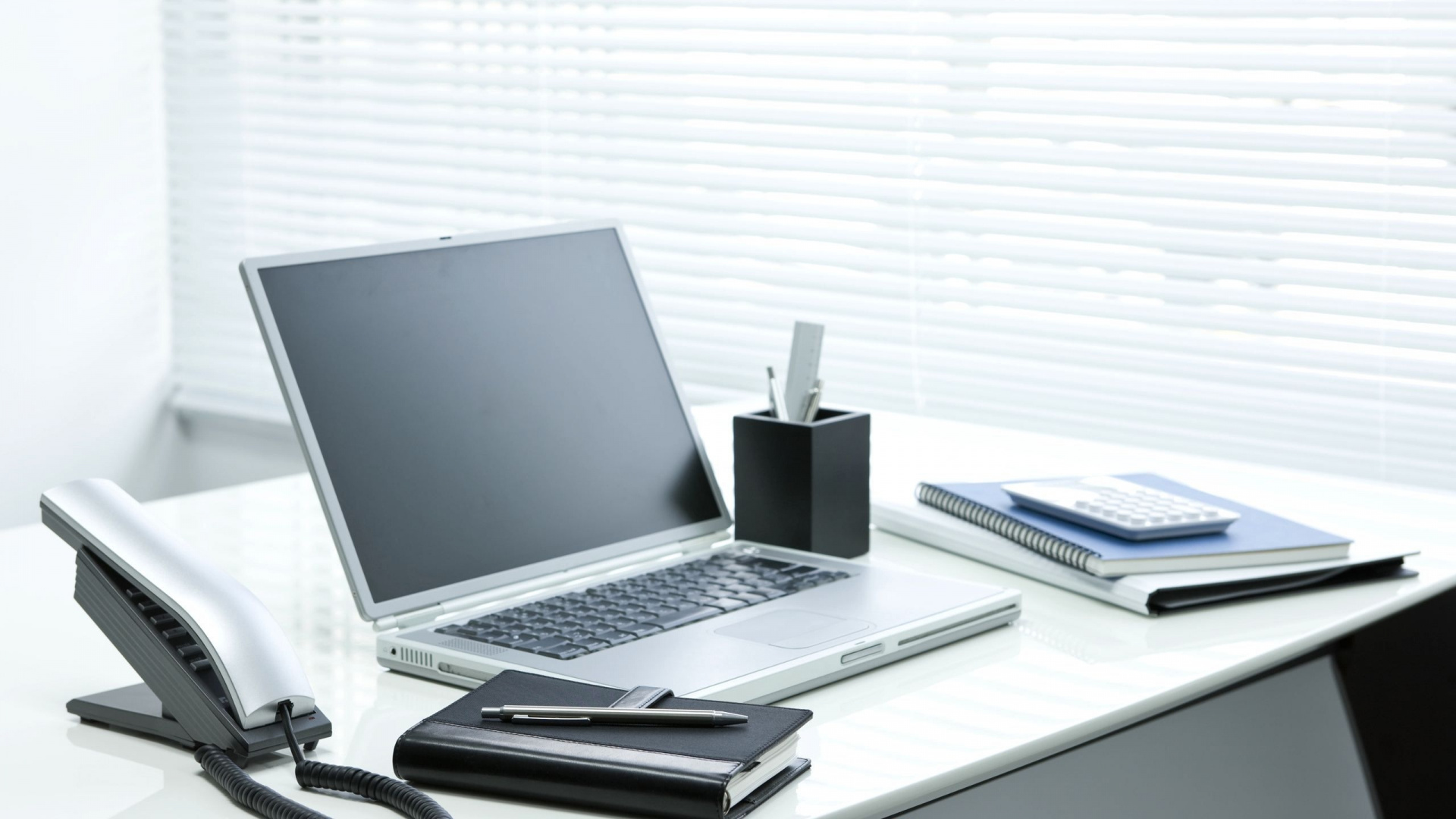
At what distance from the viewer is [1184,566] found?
3.46 ft

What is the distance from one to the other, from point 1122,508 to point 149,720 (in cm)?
73

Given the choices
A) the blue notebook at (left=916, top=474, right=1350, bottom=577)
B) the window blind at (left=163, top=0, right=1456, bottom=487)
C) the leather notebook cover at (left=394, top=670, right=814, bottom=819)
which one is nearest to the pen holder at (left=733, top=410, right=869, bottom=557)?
the blue notebook at (left=916, top=474, right=1350, bottom=577)

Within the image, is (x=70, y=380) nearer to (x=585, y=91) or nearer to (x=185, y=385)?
(x=185, y=385)

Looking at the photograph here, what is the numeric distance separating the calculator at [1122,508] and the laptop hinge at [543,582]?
0.89ft

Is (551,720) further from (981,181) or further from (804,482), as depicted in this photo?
(981,181)

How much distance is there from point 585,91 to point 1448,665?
163 cm

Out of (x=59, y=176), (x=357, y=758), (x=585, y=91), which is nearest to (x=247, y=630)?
(x=357, y=758)

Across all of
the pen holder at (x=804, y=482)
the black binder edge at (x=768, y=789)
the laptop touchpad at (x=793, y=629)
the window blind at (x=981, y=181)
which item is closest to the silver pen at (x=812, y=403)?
the pen holder at (x=804, y=482)

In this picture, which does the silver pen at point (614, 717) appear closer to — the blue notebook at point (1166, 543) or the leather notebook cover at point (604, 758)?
the leather notebook cover at point (604, 758)

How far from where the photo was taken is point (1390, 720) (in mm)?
1375

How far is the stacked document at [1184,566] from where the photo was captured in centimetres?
103

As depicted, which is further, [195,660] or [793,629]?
[793,629]

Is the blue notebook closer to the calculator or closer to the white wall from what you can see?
the calculator

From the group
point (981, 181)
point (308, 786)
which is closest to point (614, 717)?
point (308, 786)
